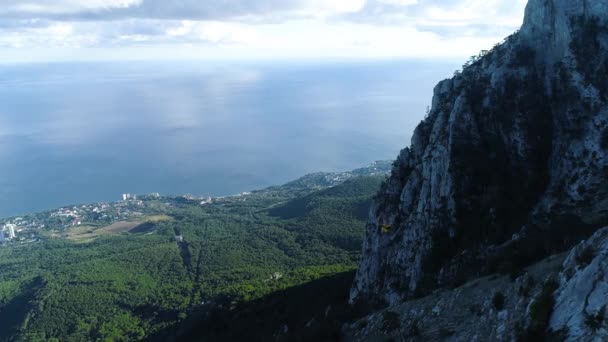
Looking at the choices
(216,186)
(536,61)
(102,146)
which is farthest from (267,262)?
(102,146)

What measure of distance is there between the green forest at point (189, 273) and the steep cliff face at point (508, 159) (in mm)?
7576

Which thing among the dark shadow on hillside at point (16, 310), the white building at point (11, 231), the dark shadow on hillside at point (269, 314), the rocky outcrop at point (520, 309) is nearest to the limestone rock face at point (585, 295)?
the rocky outcrop at point (520, 309)

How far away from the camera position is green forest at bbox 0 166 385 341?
35750 millimetres

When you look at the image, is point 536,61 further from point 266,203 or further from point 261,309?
point 266,203

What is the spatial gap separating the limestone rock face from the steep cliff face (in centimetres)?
653

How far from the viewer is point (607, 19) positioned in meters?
19.2

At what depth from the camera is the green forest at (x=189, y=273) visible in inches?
1407

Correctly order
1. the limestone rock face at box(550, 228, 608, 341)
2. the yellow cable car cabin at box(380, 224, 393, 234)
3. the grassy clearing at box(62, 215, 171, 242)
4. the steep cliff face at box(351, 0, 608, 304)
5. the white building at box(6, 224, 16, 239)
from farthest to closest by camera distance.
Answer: the white building at box(6, 224, 16, 239)
the grassy clearing at box(62, 215, 171, 242)
the yellow cable car cabin at box(380, 224, 393, 234)
the steep cliff face at box(351, 0, 608, 304)
the limestone rock face at box(550, 228, 608, 341)

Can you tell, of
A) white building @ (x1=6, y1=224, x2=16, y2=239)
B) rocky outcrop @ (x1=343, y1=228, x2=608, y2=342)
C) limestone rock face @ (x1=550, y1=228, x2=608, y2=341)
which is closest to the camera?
limestone rock face @ (x1=550, y1=228, x2=608, y2=341)

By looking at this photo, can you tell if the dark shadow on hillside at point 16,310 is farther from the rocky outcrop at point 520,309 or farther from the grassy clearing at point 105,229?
the rocky outcrop at point 520,309

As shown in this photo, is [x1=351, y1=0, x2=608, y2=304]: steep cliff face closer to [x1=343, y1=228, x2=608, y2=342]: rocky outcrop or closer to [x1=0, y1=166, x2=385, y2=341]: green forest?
[x1=343, y1=228, x2=608, y2=342]: rocky outcrop

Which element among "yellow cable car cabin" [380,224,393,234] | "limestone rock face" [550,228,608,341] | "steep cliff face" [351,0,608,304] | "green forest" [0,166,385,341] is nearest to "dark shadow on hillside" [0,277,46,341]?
"green forest" [0,166,385,341]

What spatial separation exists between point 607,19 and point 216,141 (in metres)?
179

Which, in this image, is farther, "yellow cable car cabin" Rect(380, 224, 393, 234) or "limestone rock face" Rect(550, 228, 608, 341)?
"yellow cable car cabin" Rect(380, 224, 393, 234)
